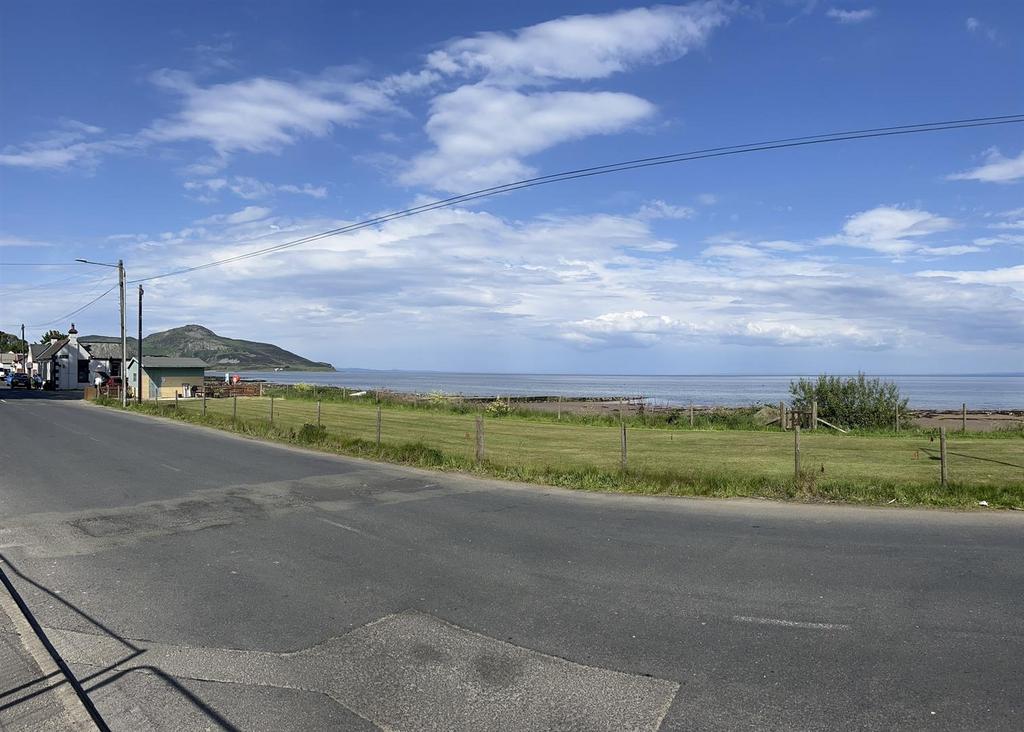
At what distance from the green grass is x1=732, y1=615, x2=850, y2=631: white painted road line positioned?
7.04m

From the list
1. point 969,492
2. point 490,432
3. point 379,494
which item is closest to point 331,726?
point 379,494

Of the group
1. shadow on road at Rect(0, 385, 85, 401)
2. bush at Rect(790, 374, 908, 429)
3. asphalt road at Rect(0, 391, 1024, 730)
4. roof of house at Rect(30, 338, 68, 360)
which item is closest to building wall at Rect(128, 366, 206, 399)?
shadow on road at Rect(0, 385, 85, 401)

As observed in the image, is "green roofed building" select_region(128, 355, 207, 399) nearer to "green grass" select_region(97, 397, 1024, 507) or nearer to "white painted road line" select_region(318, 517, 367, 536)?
"green grass" select_region(97, 397, 1024, 507)

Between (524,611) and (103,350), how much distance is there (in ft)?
310

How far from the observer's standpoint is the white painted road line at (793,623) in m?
6.04

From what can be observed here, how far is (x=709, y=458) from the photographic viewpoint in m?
21.3

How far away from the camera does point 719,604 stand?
6.68 metres

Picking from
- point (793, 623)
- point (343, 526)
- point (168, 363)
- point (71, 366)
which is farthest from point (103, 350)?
point (793, 623)

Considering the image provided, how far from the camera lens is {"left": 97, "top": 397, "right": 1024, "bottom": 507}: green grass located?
13.1 metres

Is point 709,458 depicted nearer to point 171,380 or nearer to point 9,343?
point 171,380

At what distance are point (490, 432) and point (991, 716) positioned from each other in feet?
91.3

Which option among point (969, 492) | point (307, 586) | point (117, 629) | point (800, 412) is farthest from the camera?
point (800, 412)

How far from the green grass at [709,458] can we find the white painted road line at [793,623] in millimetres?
7044

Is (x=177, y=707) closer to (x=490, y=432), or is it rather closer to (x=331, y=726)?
(x=331, y=726)
